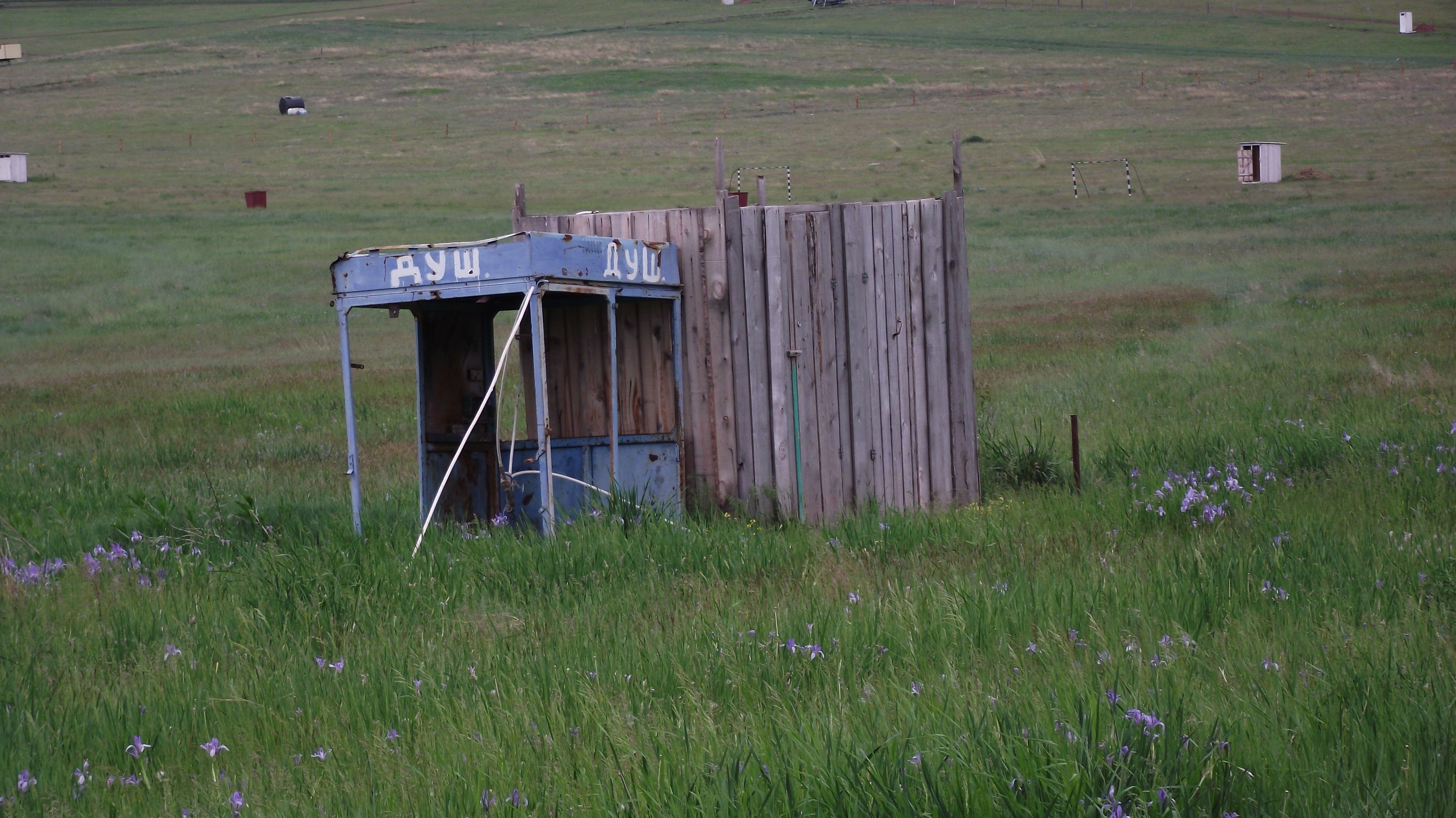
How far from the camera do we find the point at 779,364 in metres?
7.17

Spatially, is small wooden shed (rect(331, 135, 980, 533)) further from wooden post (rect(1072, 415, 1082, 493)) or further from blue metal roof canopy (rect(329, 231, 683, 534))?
→ wooden post (rect(1072, 415, 1082, 493))

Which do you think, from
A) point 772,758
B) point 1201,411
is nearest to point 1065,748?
point 772,758

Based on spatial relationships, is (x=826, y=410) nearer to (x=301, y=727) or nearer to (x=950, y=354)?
(x=950, y=354)

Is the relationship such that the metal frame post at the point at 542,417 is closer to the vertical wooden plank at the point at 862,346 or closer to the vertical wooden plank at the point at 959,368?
the vertical wooden plank at the point at 862,346

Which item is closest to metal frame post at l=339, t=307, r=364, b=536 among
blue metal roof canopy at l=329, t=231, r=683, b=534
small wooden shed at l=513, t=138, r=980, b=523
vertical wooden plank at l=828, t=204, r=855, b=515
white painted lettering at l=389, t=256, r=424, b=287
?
blue metal roof canopy at l=329, t=231, r=683, b=534

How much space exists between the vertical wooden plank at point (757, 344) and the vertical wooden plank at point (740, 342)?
1 cm

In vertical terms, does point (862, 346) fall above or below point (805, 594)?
above

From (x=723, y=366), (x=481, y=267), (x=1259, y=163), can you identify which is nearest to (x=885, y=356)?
(x=723, y=366)

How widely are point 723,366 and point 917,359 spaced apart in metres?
1.20

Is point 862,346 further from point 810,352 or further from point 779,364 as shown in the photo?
point 779,364

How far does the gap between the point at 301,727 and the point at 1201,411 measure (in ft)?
26.6

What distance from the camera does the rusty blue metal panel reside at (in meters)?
6.33

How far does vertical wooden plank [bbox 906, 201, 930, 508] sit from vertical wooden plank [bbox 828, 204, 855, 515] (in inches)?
17.0

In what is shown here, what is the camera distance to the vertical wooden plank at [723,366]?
723 cm
